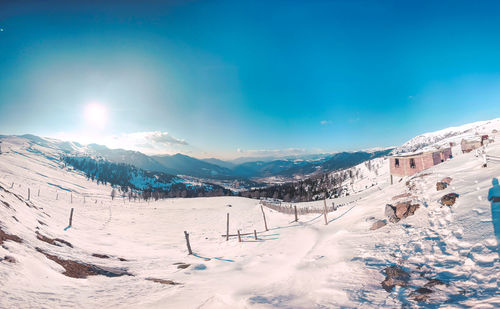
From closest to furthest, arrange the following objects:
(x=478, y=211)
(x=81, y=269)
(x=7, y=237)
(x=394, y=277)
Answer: (x=394, y=277) < (x=478, y=211) < (x=7, y=237) < (x=81, y=269)

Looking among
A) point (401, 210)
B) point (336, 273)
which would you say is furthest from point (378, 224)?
point (336, 273)

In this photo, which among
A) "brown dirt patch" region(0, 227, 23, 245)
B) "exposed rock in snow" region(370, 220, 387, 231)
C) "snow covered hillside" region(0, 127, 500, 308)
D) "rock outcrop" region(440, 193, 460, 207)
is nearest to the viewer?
"snow covered hillside" region(0, 127, 500, 308)

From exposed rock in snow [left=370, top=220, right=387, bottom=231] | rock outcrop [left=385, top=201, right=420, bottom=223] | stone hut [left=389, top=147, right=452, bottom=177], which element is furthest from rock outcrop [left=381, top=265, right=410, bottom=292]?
stone hut [left=389, top=147, right=452, bottom=177]

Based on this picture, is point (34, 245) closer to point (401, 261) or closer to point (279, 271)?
point (279, 271)

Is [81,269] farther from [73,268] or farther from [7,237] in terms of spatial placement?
[7,237]

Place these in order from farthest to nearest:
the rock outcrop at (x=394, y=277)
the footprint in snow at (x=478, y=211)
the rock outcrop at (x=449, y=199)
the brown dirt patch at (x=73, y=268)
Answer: the rock outcrop at (x=449, y=199) → the brown dirt patch at (x=73, y=268) → the footprint in snow at (x=478, y=211) → the rock outcrop at (x=394, y=277)

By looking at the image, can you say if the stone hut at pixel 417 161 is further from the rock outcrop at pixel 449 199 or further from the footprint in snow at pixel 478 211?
the footprint in snow at pixel 478 211

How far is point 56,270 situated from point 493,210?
22.9 meters

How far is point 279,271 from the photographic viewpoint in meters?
12.7

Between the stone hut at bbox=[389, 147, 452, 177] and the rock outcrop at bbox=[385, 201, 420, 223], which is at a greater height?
the stone hut at bbox=[389, 147, 452, 177]

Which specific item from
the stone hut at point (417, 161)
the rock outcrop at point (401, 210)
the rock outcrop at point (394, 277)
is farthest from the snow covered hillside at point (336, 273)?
the stone hut at point (417, 161)

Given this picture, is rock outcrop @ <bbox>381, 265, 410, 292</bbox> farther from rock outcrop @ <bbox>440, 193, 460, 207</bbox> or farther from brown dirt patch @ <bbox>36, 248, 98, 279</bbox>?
brown dirt patch @ <bbox>36, 248, 98, 279</bbox>

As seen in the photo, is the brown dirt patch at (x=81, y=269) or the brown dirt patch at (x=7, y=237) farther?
the brown dirt patch at (x=81, y=269)

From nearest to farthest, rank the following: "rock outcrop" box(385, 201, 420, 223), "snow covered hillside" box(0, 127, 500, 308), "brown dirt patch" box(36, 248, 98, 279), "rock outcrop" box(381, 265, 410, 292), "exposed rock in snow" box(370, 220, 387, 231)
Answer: "snow covered hillside" box(0, 127, 500, 308) → "rock outcrop" box(381, 265, 410, 292) → "brown dirt patch" box(36, 248, 98, 279) → "rock outcrop" box(385, 201, 420, 223) → "exposed rock in snow" box(370, 220, 387, 231)
